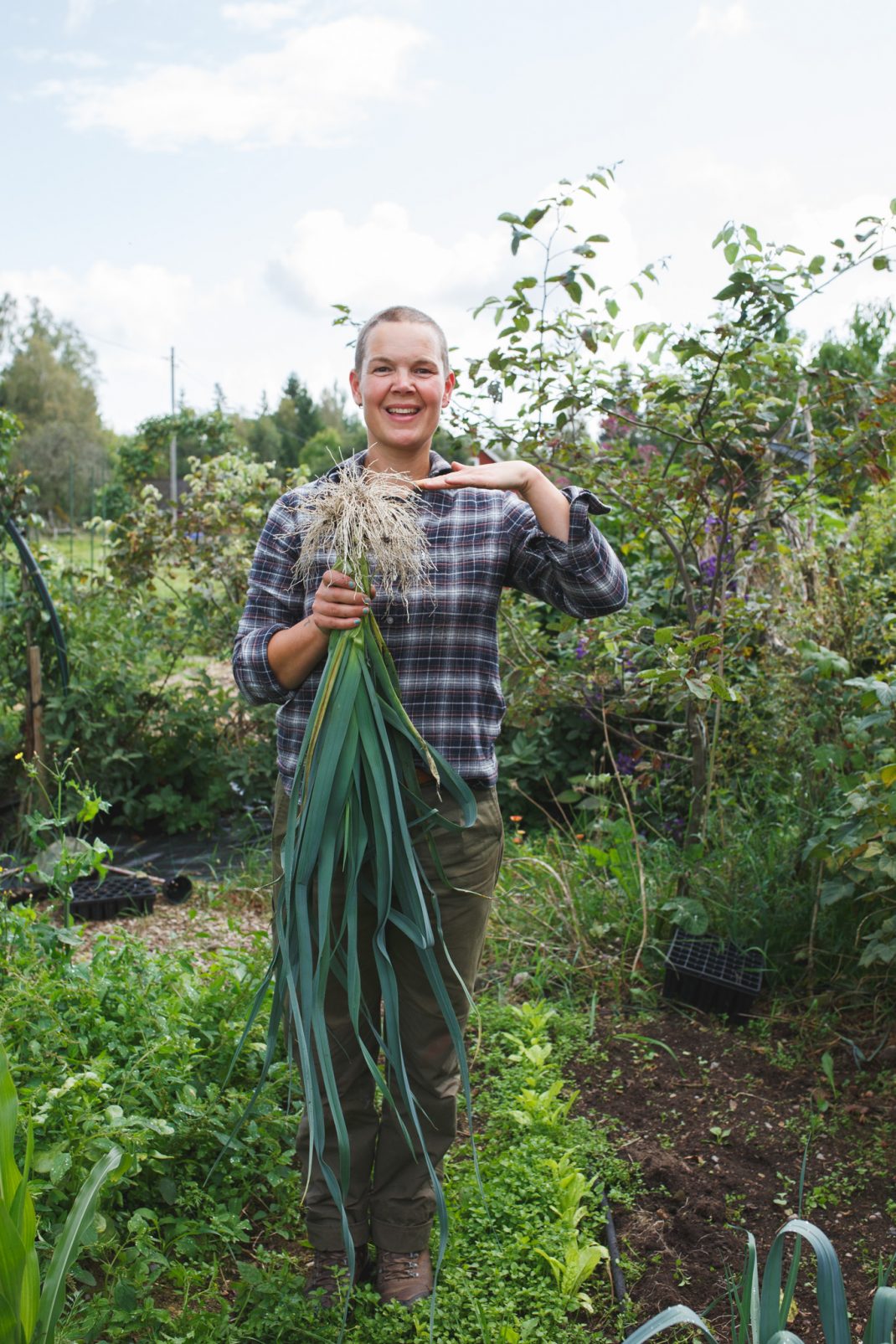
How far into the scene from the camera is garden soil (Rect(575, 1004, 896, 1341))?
204 centimetres

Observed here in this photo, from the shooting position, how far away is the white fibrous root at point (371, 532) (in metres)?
1.68

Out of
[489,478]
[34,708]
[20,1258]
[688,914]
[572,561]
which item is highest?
[489,478]

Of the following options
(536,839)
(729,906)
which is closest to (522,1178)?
(729,906)

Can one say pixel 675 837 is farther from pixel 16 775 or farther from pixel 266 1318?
pixel 16 775

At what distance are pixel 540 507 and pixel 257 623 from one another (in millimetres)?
545

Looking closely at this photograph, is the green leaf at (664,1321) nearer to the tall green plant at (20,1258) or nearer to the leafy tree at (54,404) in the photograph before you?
the tall green plant at (20,1258)

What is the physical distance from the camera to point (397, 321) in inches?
71.4

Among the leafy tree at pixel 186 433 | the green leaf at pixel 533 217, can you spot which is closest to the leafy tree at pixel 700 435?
the green leaf at pixel 533 217

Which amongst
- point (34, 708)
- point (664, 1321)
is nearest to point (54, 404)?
point (34, 708)

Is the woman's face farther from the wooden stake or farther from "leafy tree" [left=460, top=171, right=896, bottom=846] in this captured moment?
the wooden stake

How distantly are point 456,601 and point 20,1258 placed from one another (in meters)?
1.13

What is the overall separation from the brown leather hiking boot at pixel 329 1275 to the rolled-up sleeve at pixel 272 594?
1.01 meters

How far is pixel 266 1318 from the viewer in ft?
5.74

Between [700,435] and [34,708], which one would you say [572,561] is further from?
[34,708]
